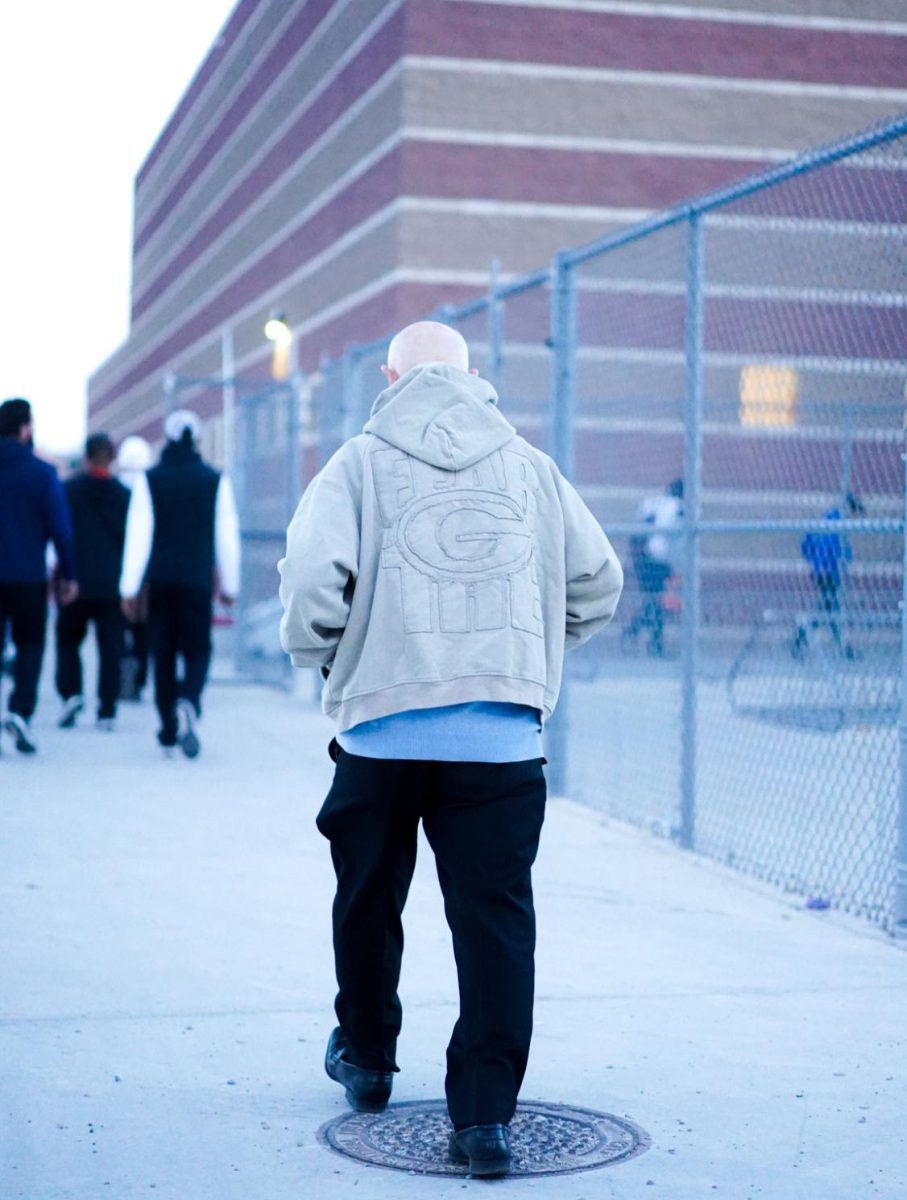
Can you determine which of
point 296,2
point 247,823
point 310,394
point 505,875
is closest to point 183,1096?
point 505,875

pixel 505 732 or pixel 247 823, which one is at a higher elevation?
pixel 505 732

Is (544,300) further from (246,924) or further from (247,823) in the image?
(246,924)

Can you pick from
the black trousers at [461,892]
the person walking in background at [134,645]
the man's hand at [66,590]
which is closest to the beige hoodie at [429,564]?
the black trousers at [461,892]

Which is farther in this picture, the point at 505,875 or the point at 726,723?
the point at 726,723

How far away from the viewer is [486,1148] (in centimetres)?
398

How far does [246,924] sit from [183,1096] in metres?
2.02

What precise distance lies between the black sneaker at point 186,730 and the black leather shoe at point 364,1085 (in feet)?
21.7

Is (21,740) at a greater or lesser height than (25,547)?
lesser

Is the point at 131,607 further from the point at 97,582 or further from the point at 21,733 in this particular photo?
the point at 97,582

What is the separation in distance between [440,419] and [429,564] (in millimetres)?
339

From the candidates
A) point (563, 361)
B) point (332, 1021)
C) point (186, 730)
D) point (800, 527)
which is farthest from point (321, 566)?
point (186, 730)

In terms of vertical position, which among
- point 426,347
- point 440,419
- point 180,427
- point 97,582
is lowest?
point 97,582

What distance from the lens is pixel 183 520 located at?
10.9m

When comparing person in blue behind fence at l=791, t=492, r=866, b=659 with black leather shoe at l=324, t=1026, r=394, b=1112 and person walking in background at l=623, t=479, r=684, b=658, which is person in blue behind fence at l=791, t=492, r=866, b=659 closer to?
person walking in background at l=623, t=479, r=684, b=658
